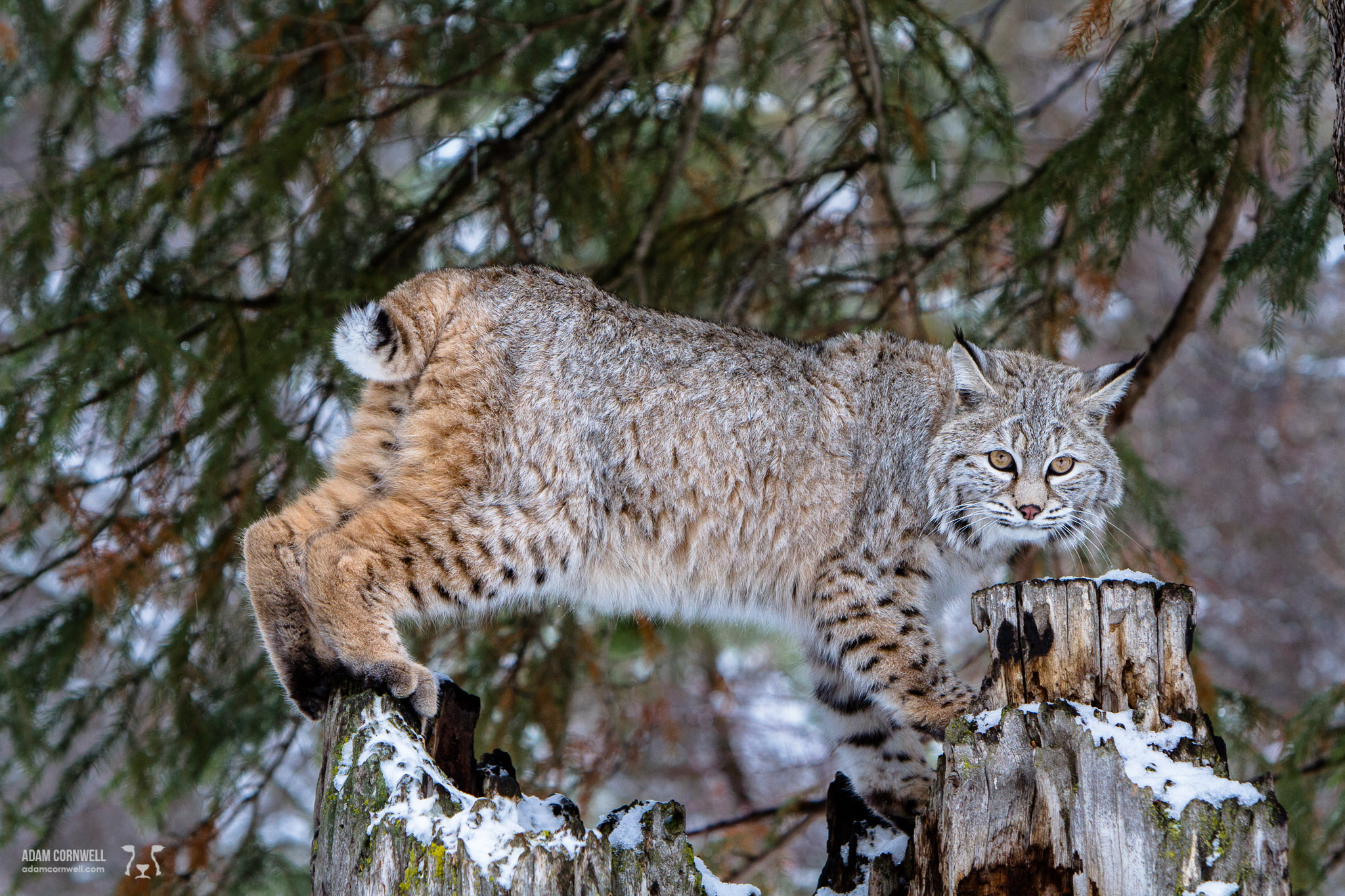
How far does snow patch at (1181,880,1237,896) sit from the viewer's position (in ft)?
7.06

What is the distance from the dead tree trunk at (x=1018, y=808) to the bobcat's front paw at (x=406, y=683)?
1.09 feet

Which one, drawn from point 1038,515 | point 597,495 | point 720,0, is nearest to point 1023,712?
point 1038,515

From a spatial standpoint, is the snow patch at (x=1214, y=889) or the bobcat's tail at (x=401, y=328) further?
the bobcat's tail at (x=401, y=328)

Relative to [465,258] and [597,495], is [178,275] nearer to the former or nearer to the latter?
[465,258]

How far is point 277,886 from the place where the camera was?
4.89 metres

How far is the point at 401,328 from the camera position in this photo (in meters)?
3.53

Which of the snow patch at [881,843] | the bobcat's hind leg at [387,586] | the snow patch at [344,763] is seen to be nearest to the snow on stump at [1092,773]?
the snow patch at [881,843]

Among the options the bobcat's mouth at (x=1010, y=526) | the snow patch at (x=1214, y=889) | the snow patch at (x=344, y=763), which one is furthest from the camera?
the bobcat's mouth at (x=1010, y=526)

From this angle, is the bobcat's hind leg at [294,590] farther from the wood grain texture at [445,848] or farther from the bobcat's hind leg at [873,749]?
the bobcat's hind leg at [873,749]

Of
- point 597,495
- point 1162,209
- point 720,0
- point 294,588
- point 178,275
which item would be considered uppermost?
point 720,0

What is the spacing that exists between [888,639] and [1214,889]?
1.43 metres

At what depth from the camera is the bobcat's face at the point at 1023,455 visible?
11.9 ft

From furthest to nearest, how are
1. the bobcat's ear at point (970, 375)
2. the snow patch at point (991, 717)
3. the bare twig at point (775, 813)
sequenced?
the bare twig at point (775, 813), the bobcat's ear at point (970, 375), the snow patch at point (991, 717)

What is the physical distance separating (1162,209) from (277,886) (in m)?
4.30
